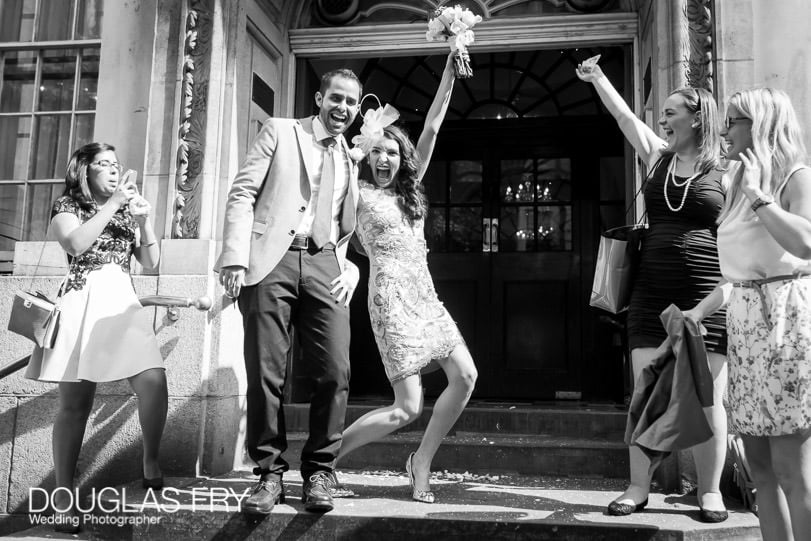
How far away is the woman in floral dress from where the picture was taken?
393 cm

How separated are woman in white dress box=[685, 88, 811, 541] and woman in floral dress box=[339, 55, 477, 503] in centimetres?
154

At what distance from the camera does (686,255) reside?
3.68 metres

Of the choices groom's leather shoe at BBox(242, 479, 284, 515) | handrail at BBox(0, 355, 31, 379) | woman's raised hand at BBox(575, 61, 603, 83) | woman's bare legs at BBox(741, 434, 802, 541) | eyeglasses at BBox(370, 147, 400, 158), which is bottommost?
groom's leather shoe at BBox(242, 479, 284, 515)

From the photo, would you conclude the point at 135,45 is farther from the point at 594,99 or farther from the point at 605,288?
the point at 594,99

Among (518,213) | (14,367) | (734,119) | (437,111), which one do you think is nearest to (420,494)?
(437,111)

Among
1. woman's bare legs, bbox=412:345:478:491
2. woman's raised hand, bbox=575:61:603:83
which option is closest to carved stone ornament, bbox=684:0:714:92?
woman's raised hand, bbox=575:61:603:83

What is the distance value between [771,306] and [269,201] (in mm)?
2258

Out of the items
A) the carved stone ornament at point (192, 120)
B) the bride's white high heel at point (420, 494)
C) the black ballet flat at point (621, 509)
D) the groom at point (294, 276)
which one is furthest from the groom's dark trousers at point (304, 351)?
the carved stone ornament at point (192, 120)

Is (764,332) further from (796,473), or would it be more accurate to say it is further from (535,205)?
(535,205)

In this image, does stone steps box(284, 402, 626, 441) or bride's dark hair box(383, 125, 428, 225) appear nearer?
bride's dark hair box(383, 125, 428, 225)

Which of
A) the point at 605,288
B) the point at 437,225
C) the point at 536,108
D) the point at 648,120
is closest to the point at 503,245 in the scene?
the point at 437,225

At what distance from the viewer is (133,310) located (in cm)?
418

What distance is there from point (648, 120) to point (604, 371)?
2.77 meters

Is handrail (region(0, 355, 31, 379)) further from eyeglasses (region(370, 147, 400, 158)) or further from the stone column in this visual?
eyeglasses (region(370, 147, 400, 158))
